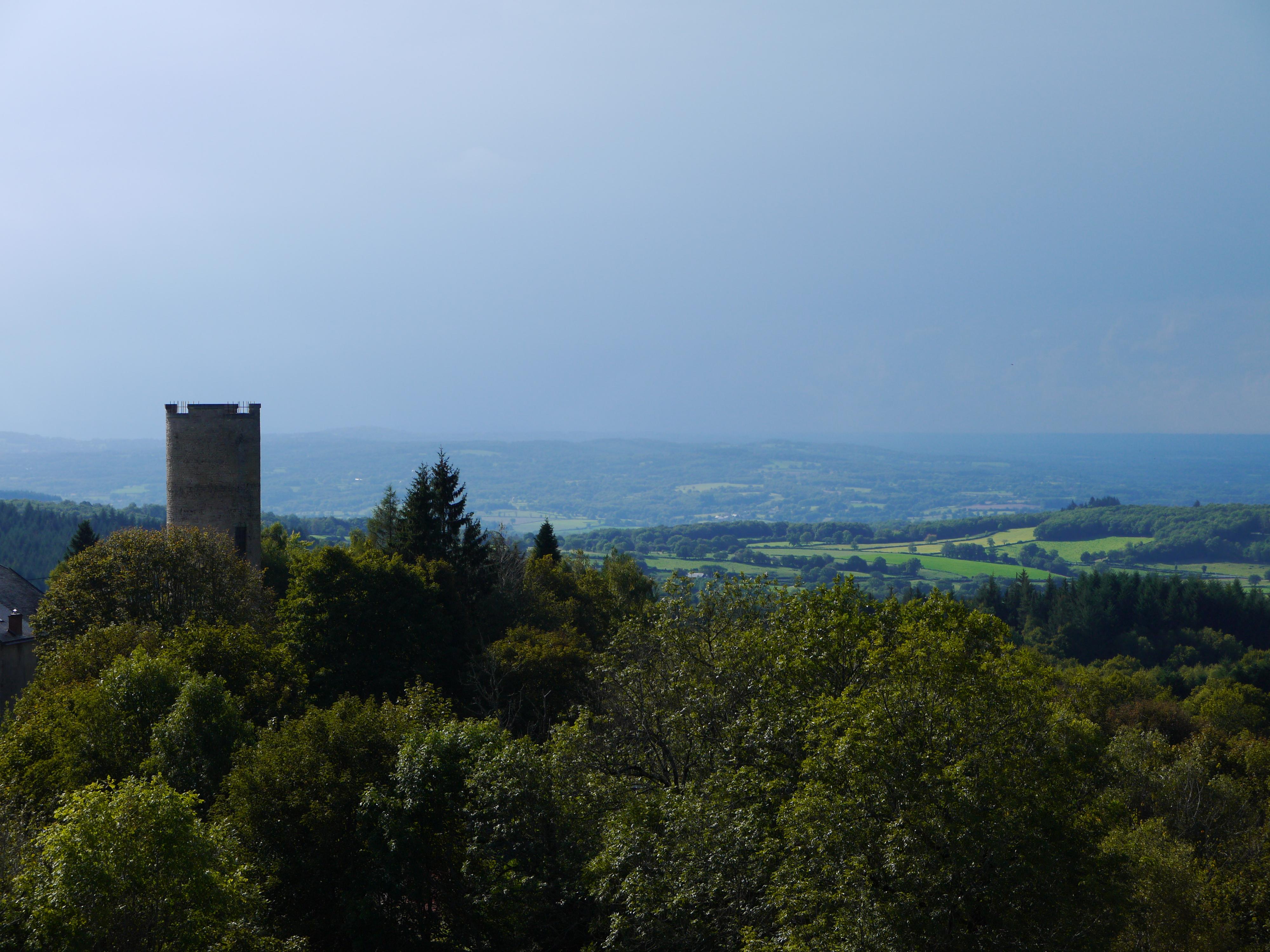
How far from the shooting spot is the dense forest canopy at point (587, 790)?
15.0 meters

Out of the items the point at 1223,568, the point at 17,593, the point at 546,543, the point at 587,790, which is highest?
the point at 546,543

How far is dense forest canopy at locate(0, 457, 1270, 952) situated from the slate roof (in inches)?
447

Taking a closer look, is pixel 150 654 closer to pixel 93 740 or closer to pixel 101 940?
pixel 93 740

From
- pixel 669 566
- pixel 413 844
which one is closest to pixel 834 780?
pixel 413 844

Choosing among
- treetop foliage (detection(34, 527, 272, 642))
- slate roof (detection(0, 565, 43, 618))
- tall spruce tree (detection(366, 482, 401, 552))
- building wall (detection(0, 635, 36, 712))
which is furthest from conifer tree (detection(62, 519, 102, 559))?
treetop foliage (detection(34, 527, 272, 642))

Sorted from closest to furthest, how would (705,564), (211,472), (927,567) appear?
1. (211,472)
2. (705,564)
3. (927,567)

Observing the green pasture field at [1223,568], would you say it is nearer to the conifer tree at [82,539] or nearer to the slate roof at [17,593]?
the conifer tree at [82,539]

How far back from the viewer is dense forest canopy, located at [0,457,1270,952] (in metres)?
15.0

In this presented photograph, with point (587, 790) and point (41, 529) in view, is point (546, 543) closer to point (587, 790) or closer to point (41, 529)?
point (587, 790)

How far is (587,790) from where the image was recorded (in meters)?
20.4

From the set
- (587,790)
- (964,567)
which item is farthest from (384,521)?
(964,567)

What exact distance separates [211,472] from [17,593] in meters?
13.4

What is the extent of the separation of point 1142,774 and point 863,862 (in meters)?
24.0

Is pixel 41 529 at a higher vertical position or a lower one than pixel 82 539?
lower
